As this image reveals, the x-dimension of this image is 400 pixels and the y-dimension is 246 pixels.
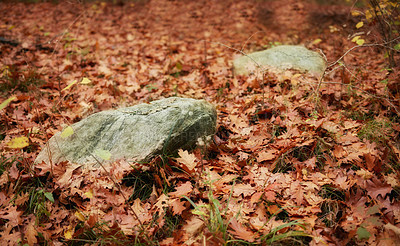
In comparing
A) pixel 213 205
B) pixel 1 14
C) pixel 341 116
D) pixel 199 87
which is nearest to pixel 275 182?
pixel 213 205

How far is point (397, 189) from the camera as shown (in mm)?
2109

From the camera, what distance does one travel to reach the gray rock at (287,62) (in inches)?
160

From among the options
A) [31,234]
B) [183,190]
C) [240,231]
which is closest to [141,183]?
[183,190]

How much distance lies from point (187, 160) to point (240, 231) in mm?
828

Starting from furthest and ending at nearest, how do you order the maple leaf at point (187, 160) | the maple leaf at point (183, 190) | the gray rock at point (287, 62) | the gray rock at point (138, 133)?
the gray rock at point (287, 62) → the gray rock at point (138, 133) → the maple leaf at point (187, 160) → the maple leaf at point (183, 190)

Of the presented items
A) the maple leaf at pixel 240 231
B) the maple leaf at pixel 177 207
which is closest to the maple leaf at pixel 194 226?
the maple leaf at pixel 177 207

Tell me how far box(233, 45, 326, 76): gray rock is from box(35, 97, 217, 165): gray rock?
190 centimetres

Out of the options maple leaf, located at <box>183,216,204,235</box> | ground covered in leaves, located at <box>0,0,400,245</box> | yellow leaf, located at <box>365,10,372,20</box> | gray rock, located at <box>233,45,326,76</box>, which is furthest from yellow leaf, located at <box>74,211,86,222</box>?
yellow leaf, located at <box>365,10,372,20</box>

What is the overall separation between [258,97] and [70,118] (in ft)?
8.66

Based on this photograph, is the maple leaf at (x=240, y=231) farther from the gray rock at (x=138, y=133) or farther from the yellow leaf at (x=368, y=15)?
the yellow leaf at (x=368, y=15)

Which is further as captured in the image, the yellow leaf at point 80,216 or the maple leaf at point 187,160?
the maple leaf at point 187,160

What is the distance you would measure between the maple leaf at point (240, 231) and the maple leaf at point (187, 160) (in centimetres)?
65

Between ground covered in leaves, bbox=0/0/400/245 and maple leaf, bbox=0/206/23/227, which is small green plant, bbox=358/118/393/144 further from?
maple leaf, bbox=0/206/23/227

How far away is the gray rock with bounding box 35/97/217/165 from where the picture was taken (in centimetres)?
246
